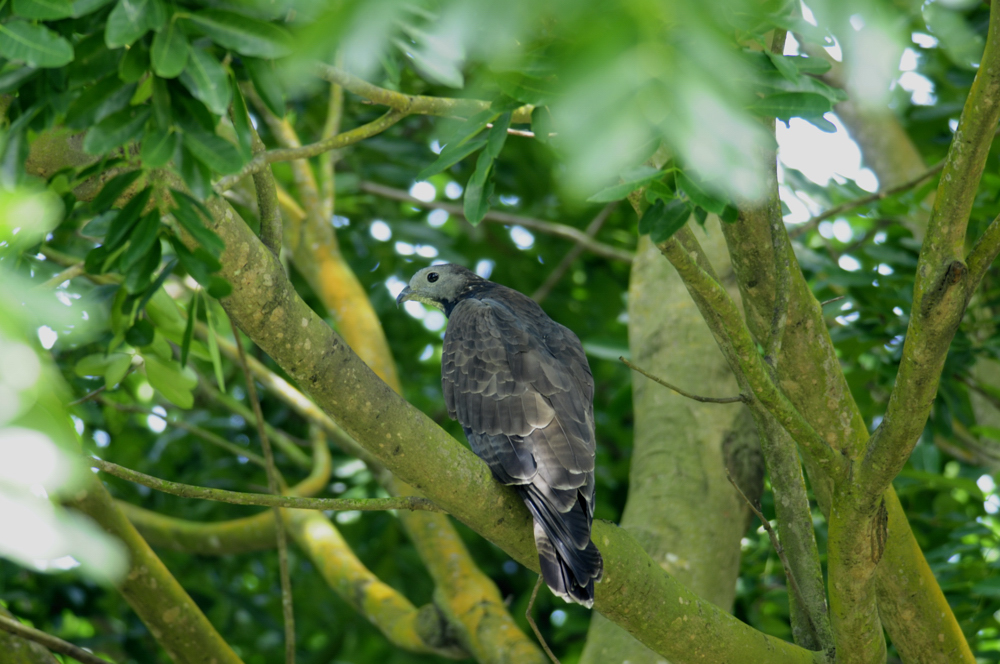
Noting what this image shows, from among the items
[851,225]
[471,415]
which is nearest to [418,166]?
[471,415]

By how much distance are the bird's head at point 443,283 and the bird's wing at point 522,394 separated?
62 centimetres

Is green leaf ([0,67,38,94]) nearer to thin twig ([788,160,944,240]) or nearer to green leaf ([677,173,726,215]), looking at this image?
green leaf ([677,173,726,215])

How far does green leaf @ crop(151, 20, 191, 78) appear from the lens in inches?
46.2

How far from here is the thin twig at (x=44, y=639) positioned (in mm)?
2523

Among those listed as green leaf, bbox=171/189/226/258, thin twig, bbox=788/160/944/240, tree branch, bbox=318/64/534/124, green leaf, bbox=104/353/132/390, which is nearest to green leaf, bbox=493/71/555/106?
green leaf, bbox=171/189/226/258

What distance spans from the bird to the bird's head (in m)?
0.35

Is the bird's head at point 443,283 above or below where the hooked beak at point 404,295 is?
above

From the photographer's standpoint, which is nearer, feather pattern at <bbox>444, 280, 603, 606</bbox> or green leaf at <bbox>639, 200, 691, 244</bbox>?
green leaf at <bbox>639, 200, 691, 244</bbox>

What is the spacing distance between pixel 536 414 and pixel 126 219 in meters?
1.78

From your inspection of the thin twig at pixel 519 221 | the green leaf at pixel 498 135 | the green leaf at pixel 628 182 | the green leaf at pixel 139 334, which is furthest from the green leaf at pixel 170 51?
the thin twig at pixel 519 221

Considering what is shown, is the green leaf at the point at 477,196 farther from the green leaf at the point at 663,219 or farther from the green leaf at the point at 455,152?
the green leaf at the point at 663,219

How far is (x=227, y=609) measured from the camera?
4801mm

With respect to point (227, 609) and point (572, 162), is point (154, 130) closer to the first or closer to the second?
point (572, 162)

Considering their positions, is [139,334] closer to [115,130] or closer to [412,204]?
Answer: [115,130]
